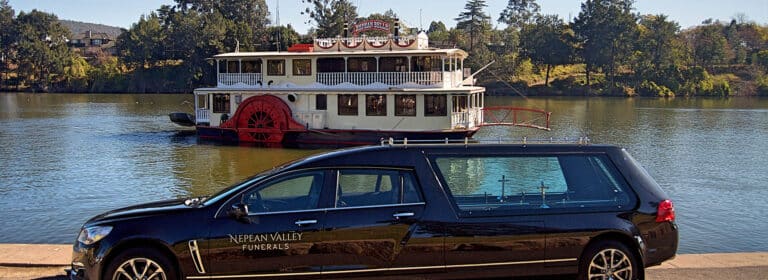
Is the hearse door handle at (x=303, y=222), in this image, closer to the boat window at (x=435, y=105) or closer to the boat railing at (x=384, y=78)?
the boat window at (x=435, y=105)

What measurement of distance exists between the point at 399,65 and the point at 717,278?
2305 centimetres

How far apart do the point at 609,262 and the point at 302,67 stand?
2535cm

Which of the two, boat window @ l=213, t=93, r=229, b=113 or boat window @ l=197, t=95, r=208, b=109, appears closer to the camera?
boat window @ l=213, t=93, r=229, b=113

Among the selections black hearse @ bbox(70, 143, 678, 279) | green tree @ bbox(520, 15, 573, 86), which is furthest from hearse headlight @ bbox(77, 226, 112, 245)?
green tree @ bbox(520, 15, 573, 86)

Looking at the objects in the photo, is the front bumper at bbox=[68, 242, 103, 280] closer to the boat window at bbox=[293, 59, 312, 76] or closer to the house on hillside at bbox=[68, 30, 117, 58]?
the boat window at bbox=[293, 59, 312, 76]

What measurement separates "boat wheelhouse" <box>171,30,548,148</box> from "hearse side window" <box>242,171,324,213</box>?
21.6 meters

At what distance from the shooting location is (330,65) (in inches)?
1210

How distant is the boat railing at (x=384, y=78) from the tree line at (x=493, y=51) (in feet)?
164

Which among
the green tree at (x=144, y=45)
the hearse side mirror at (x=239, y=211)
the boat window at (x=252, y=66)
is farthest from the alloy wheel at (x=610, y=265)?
the green tree at (x=144, y=45)

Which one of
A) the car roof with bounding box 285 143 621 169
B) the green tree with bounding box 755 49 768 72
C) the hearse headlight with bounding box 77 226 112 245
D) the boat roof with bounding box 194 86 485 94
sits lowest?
the hearse headlight with bounding box 77 226 112 245

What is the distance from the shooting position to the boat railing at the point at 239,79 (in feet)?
104

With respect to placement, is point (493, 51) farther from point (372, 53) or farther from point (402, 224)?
point (402, 224)

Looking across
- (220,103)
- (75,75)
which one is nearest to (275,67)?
(220,103)

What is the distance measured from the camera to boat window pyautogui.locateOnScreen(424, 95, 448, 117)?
28438 mm
